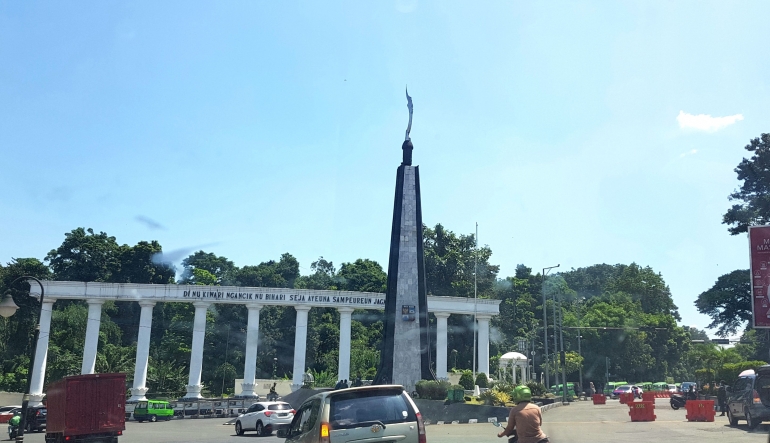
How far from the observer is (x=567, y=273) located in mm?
122562

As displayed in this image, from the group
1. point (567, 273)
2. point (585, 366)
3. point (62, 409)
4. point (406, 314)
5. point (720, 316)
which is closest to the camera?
point (62, 409)

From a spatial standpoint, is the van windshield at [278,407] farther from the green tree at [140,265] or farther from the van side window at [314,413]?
the green tree at [140,265]

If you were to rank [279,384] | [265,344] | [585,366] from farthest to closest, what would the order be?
[585,366] → [265,344] → [279,384]

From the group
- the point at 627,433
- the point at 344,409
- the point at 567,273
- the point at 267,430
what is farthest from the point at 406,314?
the point at 567,273

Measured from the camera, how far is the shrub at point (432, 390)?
3312cm

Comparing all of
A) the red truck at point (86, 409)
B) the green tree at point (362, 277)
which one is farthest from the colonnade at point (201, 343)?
the green tree at point (362, 277)

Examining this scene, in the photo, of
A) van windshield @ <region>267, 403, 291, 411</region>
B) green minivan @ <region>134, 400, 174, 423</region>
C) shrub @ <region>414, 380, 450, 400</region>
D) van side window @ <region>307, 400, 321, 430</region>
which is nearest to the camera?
van side window @ <region>307, 400, 321, 430</region>

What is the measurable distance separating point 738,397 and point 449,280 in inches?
2066

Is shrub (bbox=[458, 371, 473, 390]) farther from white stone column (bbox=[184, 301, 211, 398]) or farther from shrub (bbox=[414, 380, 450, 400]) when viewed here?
white stone column (bbox=[184, 301, 211, 398])

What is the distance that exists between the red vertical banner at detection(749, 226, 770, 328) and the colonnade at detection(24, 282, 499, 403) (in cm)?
2107

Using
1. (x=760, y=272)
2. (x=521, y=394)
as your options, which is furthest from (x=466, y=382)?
(x=521, y=394)

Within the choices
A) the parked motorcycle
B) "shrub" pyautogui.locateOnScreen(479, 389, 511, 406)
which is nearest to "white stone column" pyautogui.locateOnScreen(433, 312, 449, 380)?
"shrub" pyautogui.locateOnScreen(479, 389, 511, 406)

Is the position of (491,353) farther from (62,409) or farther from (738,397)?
(62,409)

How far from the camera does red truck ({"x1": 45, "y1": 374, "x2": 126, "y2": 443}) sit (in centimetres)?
1875
